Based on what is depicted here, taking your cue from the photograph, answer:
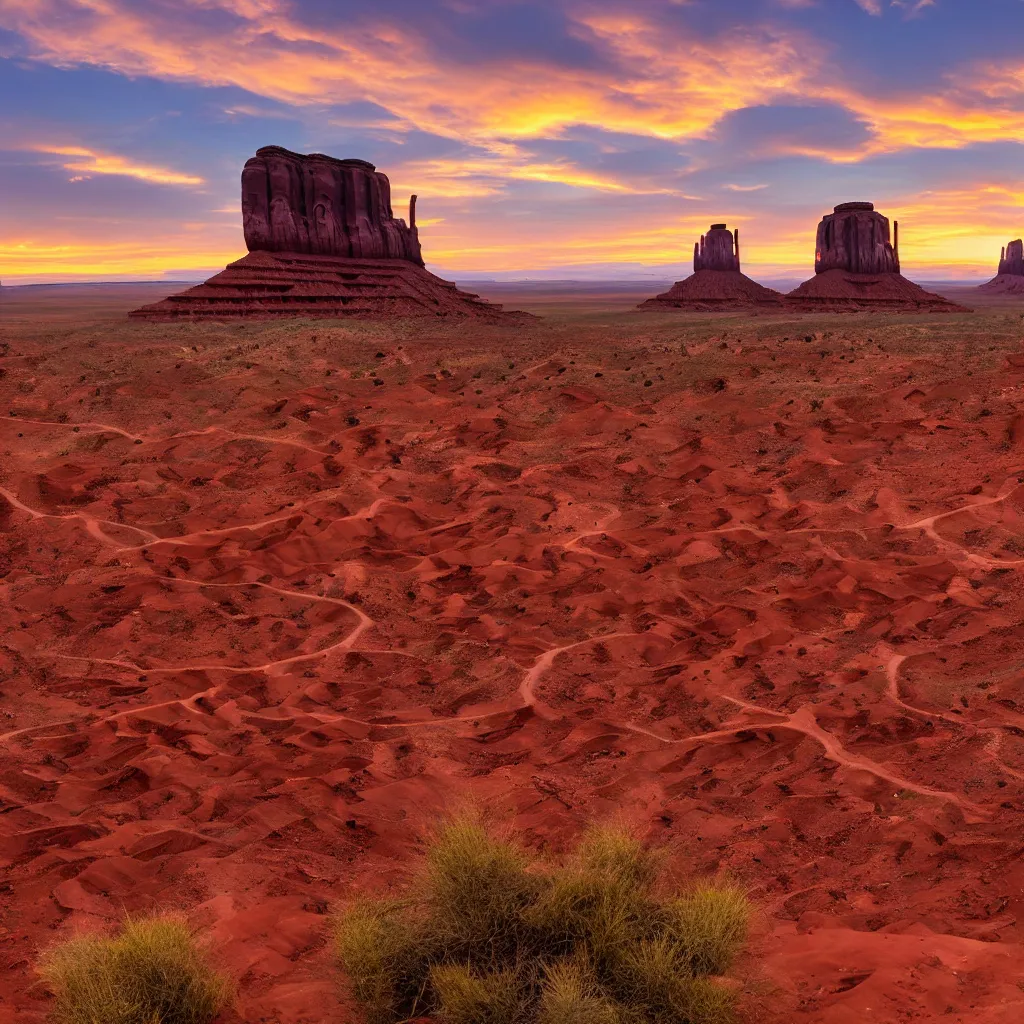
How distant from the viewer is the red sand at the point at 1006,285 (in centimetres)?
11206

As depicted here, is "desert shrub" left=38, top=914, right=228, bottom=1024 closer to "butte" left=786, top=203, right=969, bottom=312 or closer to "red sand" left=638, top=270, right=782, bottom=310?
"butte" left=786, top=203, right=969, bottom=312

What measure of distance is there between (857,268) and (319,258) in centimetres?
4154

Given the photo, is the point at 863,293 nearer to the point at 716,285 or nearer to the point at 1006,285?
the point at 716,285

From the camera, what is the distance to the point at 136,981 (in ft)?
11.4

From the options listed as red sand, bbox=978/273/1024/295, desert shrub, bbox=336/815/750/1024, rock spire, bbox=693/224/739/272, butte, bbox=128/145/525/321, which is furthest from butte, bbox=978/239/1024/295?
desert shrub, bbox=336/815/750/1024

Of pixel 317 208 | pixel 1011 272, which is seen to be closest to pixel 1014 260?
pixel 1011 272

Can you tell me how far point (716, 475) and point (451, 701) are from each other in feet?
Answer: 21.5

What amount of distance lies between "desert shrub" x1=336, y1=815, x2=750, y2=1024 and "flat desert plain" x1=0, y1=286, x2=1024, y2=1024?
0.23m

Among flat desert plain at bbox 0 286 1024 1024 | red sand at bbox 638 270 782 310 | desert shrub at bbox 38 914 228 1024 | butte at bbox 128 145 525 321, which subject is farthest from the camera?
red sand at bbox 638 270 782 310

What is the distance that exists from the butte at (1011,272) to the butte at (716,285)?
52.6 metres

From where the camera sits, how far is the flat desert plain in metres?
4.54

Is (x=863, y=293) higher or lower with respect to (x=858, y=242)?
lower

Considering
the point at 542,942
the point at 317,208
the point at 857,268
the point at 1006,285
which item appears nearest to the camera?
the point at 542,942

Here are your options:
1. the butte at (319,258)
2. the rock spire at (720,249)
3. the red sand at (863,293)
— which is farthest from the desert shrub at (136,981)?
the rock spire at (720,249)
